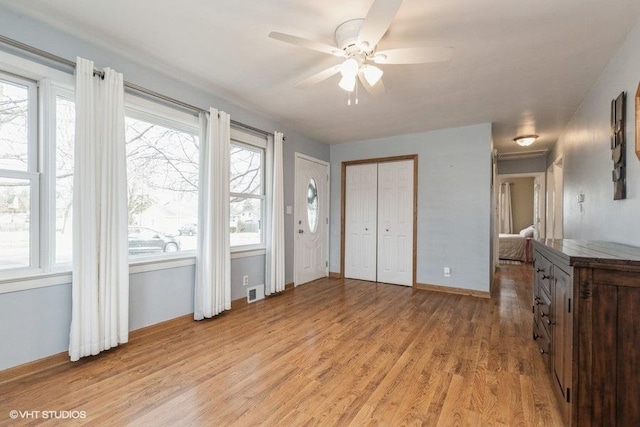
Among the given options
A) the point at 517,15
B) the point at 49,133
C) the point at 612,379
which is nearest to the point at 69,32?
the point at 49,133

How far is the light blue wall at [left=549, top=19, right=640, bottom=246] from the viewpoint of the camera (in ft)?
6.75

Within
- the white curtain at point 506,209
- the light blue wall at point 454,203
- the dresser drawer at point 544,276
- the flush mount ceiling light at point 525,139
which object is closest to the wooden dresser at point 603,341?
the dresser drawer at point 544,276

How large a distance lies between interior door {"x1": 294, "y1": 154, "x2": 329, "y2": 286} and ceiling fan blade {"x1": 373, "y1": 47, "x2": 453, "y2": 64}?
9.26 ft

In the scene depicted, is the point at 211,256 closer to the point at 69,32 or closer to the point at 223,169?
the point at 223,169

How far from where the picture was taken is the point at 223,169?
3.32 m

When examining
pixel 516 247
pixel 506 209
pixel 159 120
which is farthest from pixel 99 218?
pixel 506 209

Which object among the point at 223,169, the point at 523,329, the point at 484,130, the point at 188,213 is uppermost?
the point at 484,130

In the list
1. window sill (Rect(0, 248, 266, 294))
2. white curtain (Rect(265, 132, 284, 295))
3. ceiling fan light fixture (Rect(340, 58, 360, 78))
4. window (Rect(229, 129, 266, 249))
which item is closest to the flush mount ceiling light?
white curtain (Rect(265, 132, 284, 295))

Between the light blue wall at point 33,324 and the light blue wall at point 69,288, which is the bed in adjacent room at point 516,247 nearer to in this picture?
the light blue wall at point 69,288

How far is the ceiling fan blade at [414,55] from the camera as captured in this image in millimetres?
1904

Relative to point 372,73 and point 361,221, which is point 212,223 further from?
point 361,221

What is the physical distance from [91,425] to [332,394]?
1.33m

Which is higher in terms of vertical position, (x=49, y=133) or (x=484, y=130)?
(x=484, y=130)

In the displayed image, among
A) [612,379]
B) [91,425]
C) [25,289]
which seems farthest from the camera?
[25,289]
